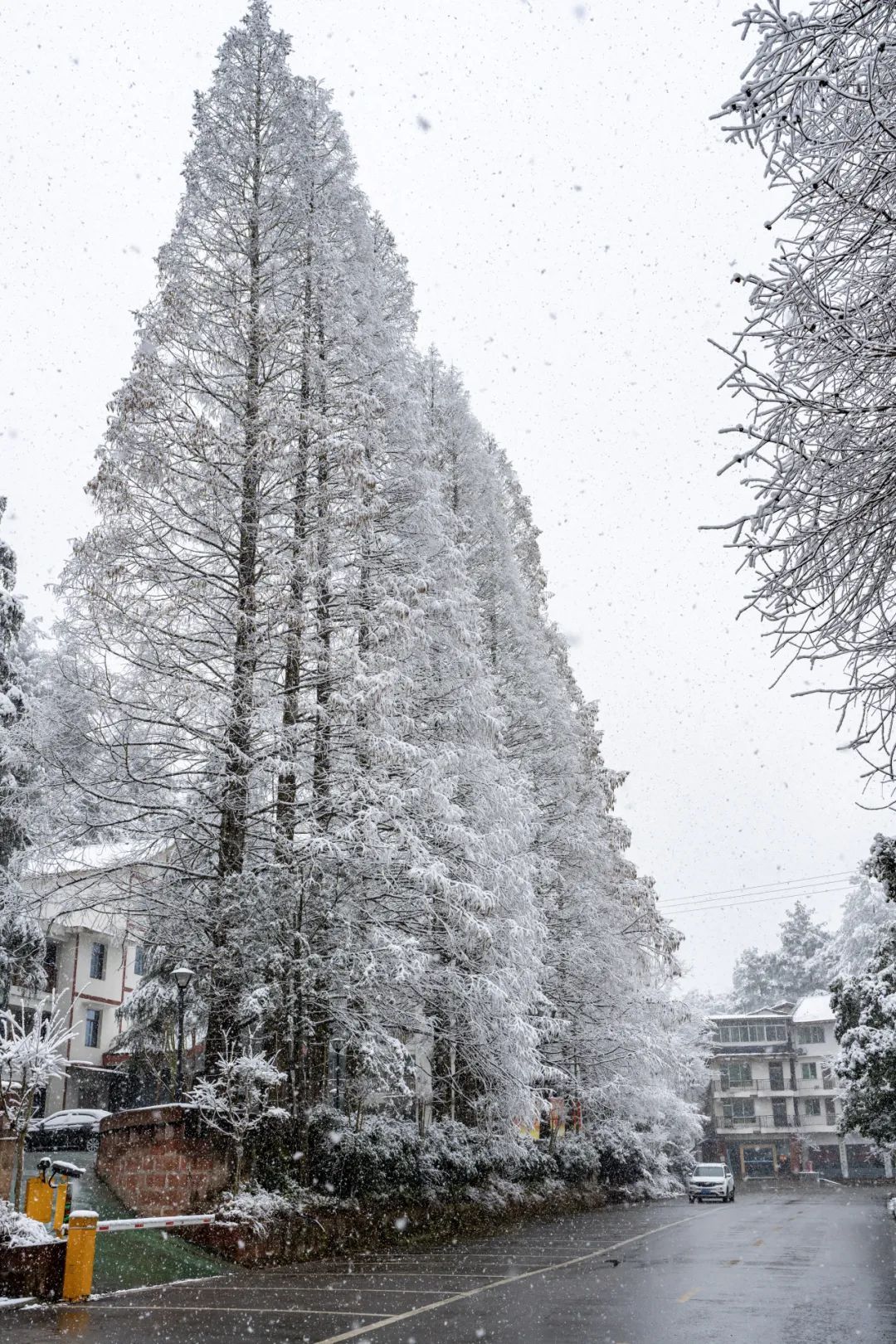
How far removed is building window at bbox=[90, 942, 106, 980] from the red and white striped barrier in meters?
30.0

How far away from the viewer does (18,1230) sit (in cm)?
1056

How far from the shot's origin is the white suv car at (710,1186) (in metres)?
39.2

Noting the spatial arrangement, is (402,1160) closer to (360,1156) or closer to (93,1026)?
(360,1156)

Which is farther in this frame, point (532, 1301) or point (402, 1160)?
point (402, 1160)

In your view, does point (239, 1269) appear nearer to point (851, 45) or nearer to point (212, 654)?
point (212, 654)

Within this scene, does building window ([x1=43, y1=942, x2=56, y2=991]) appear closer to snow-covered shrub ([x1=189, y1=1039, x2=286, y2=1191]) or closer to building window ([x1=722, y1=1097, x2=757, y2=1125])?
snow-covered shrub ([x1=189, y1=1039, x2=286, y2=1191])

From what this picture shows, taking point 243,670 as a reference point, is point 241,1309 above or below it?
below

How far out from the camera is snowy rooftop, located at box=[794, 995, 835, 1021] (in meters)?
83.8

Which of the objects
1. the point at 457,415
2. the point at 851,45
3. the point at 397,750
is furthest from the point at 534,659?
the point at 851,45

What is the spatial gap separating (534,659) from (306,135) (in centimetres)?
1391

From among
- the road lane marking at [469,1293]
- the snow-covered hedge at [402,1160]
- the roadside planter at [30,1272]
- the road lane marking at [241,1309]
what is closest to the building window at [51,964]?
the snow-covered hedge at [402,1160]

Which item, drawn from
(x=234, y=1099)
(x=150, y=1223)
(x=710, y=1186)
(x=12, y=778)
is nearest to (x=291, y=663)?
(x=234, y=1099)

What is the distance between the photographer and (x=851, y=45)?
6.75 metres

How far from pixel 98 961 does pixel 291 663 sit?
30445 mm
